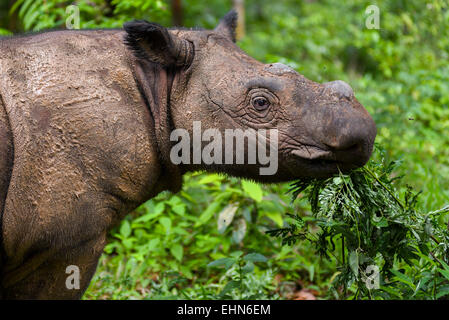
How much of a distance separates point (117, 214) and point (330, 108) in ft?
5.01

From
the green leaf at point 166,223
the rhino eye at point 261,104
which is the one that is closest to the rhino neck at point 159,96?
the rhino eye at point 261,104

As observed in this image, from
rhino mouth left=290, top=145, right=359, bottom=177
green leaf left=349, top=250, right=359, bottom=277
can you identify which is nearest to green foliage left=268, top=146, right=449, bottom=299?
green leaf left=349, top=250, right=359, bottom=277

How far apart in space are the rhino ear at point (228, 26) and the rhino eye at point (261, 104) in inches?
30.0

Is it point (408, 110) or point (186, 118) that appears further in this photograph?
point (408, 110)

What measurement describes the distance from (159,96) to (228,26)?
0.90 m

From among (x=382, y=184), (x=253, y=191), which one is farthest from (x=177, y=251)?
(x=382, y=184)

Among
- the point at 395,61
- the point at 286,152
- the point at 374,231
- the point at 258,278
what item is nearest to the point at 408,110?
the point at 395,61

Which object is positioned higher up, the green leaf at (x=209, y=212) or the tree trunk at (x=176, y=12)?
the tree trunk at (x=176, y=12)

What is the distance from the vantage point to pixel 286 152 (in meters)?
3.86

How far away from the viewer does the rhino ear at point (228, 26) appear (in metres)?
4.50

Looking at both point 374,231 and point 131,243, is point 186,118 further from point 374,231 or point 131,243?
point 131,243

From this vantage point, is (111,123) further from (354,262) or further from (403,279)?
(403,279)

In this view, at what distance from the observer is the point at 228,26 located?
4590 millimetres

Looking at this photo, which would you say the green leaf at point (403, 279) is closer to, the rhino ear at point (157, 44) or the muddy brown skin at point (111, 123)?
the muddy brown skin at point (111, 123)
